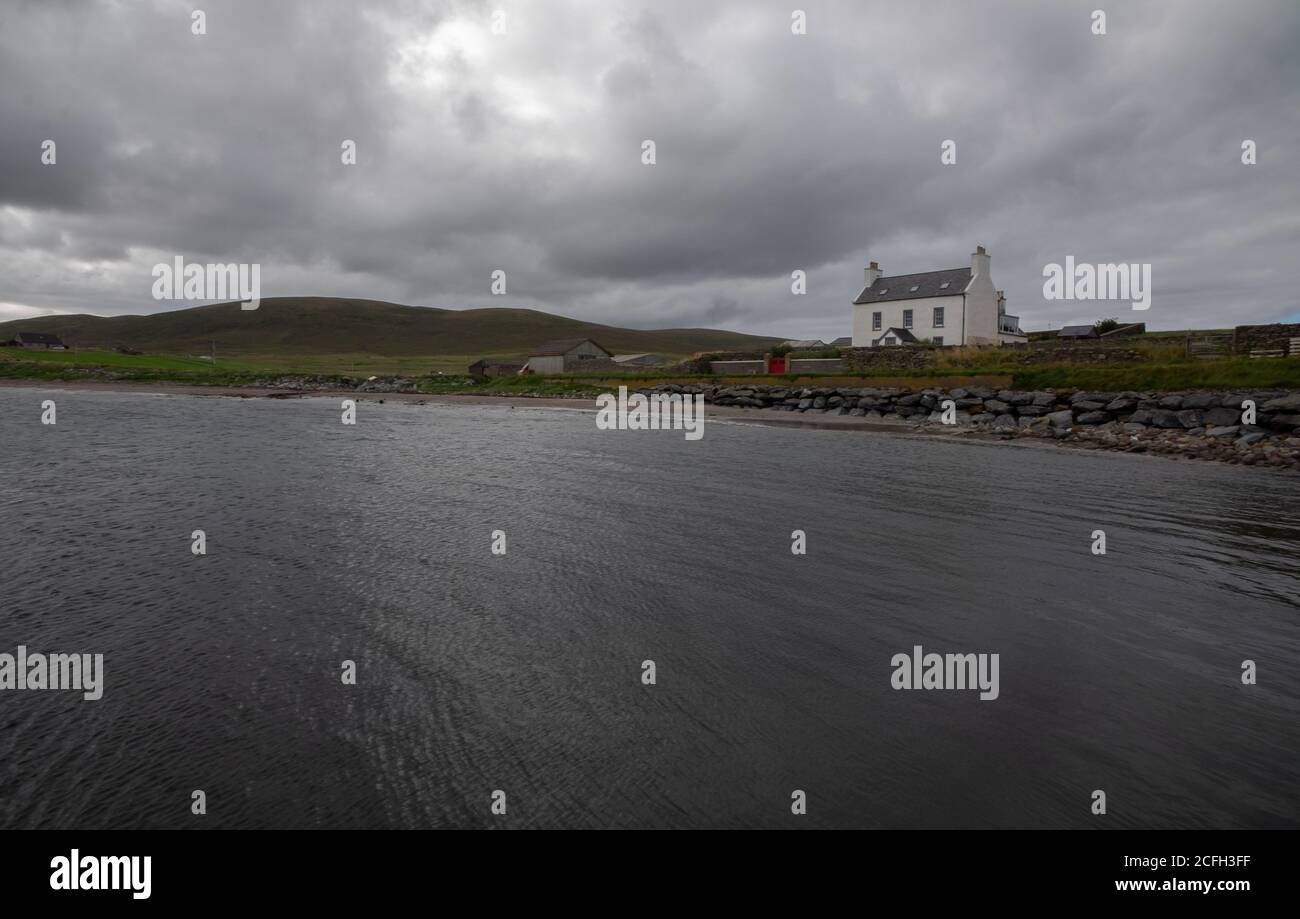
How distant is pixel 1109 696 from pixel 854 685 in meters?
2.28

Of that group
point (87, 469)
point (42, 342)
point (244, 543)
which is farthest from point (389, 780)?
point (42, 342)

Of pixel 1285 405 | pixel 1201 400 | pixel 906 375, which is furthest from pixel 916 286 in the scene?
pixel 1285 405

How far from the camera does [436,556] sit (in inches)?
443

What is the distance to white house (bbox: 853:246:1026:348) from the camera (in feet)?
214

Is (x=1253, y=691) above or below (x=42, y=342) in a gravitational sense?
below

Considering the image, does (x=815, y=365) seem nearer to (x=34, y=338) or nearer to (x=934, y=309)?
(x=934, y=309)

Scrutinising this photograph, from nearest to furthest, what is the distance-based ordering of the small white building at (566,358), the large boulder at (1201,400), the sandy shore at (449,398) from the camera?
the large boulder at (1201,400)
the sandy shore at (449,398)
the small white building at (566,358)

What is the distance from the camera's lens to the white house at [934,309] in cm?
6519

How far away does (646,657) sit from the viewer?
7363 millimetres

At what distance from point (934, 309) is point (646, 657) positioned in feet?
221

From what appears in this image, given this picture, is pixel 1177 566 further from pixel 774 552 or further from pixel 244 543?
pixel 244 543

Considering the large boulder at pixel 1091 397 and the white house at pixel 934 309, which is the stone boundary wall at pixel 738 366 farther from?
the large boulder at pixel 1091 397

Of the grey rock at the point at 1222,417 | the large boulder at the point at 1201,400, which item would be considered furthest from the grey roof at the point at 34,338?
the grey rock at the point at 1222,417
